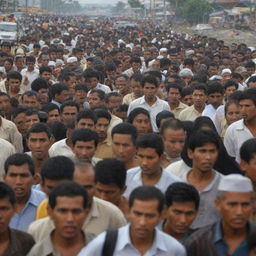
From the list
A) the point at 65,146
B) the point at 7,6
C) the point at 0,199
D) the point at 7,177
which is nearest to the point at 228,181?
the point at 0,199

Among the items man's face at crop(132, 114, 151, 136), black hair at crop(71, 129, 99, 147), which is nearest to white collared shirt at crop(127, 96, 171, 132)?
man's face at crop(132, 114, 151, 136)

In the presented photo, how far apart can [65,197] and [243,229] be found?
1.05 meters

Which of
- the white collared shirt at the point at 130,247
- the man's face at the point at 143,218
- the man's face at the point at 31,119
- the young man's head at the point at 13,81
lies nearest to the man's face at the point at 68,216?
the white collared shirt at the point at 130,247

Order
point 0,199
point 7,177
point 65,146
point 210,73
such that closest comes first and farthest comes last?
point 0,199 → point 7,177 → point 65,146 → point 210,73

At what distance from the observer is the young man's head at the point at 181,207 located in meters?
5.06

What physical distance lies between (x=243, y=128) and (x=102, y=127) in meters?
1.48

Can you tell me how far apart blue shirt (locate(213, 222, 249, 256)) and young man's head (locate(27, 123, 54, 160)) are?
2968 mm

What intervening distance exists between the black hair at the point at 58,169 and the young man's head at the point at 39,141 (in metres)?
1.63

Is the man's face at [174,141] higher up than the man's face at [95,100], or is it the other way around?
the man's face at [174,141]

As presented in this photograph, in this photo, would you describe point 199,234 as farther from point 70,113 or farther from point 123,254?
point 70,113

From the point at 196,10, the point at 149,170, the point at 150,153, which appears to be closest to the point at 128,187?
the point at 149,170

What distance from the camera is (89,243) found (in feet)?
14.9

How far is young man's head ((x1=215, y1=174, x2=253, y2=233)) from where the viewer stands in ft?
15.0

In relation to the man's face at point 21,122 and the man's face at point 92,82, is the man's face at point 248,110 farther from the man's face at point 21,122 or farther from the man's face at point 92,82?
the man's face at point 92,82
